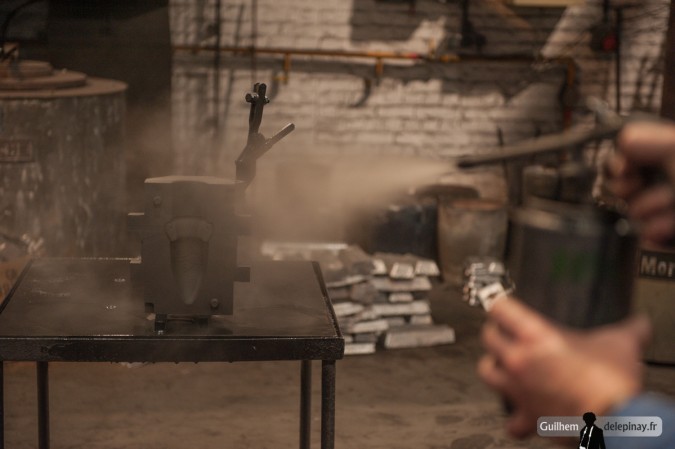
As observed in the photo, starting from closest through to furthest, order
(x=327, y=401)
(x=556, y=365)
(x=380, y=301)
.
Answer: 1. (x=556, y=365)
2. (x=327, y=401)
3. (x=380, y=301)

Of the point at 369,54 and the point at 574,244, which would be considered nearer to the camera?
the point at 574,244

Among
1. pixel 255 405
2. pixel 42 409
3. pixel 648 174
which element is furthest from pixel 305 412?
pixel 648 174

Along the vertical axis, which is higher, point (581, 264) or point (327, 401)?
point (581, 264)

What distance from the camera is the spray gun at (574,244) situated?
1.18m

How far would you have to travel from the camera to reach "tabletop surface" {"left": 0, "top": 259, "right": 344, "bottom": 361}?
2842mm

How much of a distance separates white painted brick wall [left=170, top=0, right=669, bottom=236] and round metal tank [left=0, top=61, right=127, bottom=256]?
154 centimetres

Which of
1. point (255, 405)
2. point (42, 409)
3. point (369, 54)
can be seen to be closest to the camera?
point (42, 409)

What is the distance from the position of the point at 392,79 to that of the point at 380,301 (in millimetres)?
2285

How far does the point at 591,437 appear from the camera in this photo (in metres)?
1.30

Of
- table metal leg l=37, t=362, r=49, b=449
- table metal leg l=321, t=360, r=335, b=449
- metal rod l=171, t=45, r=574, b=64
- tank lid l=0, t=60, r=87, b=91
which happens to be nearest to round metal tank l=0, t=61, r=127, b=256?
tank lid l=0, t=60, r=87, b=91

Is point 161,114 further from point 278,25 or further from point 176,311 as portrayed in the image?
point 176,311

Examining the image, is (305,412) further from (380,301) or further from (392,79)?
(392,79)

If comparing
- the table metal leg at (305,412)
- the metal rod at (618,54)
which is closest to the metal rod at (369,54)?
the metal rod at (618,54)

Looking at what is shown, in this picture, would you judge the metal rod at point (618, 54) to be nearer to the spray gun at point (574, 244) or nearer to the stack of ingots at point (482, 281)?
the stack of ingots at point (482, 281)
